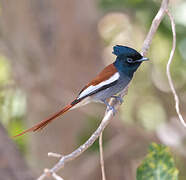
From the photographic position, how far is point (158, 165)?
246 cm

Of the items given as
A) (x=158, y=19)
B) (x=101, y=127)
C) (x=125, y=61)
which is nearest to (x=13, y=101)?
(x=125, y=61)

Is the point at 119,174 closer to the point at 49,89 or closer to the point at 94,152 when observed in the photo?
the point at 94,152

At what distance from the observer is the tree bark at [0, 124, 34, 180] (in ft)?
11.5

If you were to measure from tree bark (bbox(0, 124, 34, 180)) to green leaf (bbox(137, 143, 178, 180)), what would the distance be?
1.36m

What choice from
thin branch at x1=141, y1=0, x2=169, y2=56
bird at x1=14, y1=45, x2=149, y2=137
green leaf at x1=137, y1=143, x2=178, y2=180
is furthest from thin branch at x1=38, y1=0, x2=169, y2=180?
green leaf at x1=137, y1=143, x2=178, y2=180

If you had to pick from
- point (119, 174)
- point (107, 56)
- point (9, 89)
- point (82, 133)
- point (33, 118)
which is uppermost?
point (107, 56)

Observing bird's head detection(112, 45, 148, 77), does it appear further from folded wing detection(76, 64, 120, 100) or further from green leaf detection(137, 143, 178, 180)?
green leaf detection(137, 143, 178, 180)

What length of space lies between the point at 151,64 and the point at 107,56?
46.9 inches

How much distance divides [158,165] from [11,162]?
1495 mm

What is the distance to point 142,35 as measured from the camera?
5.44 metres

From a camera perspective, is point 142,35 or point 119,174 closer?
point 119,174

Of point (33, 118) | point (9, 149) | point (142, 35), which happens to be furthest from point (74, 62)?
point (9, 149)

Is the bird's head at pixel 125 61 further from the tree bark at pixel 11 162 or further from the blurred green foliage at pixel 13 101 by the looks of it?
the blurred green foliage at pixel 13 101

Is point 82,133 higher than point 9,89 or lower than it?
lower
